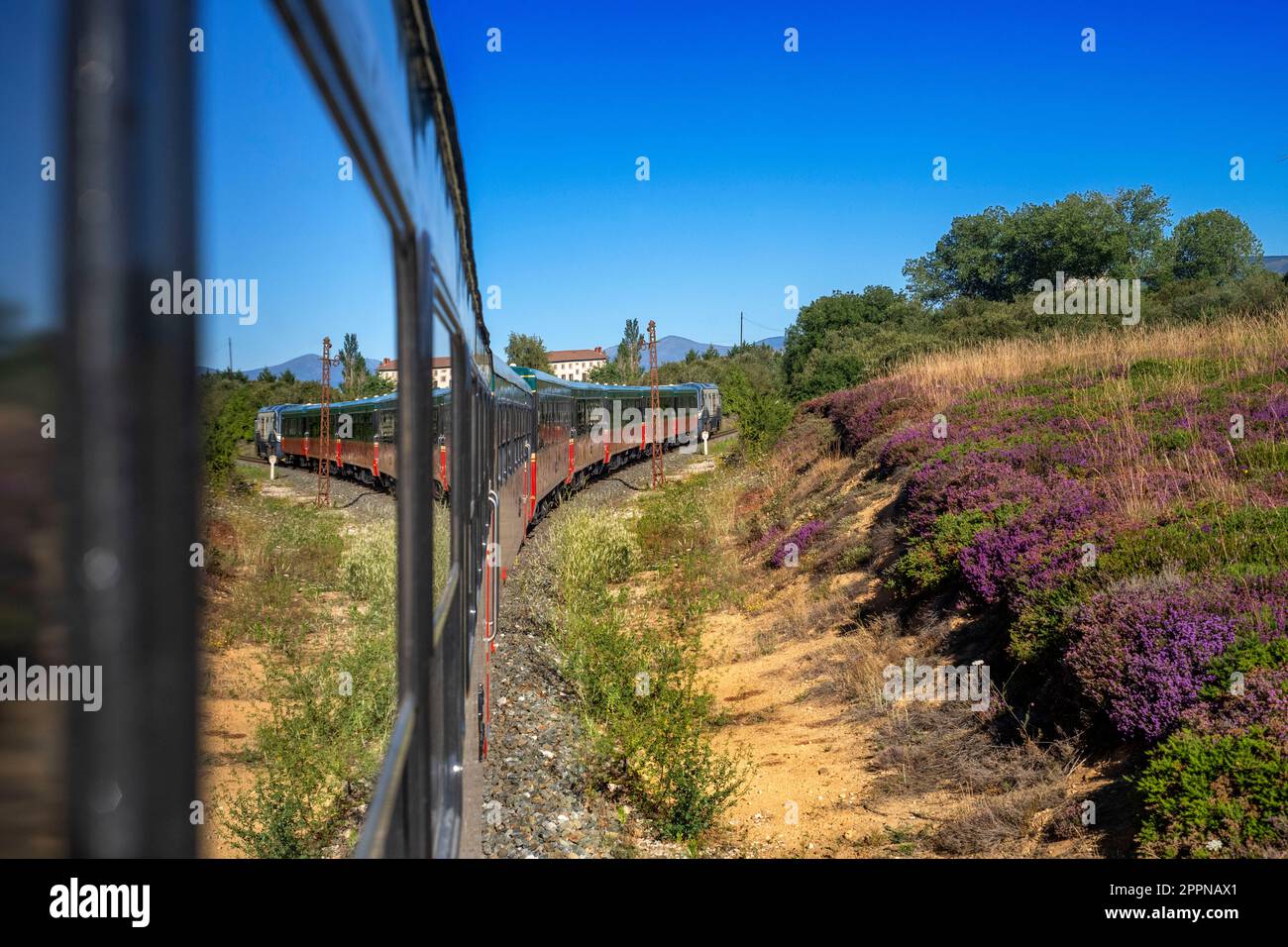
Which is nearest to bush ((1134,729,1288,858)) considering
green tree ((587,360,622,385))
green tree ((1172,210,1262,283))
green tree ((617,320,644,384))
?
green tree ((1172,210,1262,283))

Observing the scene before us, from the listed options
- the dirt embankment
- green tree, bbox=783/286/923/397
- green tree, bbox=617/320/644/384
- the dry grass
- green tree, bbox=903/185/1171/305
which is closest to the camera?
the dirt embankment

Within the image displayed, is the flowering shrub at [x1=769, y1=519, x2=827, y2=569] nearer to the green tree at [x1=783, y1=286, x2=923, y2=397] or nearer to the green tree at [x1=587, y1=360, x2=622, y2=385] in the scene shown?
the green tree at [x1=783, y1=286, x2=923, y2=397]

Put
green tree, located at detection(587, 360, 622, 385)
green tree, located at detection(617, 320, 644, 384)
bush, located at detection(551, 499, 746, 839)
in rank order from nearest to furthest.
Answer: bush, located at detection(551, 499, 746, 839) → green tree, located at detection(587, 360, 622, 385) → green tree, located at detection(617, 320, 644, 384)

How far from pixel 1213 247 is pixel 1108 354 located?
42865 millimetres

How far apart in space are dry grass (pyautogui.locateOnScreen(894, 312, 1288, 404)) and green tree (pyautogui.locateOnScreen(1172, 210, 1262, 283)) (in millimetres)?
36332

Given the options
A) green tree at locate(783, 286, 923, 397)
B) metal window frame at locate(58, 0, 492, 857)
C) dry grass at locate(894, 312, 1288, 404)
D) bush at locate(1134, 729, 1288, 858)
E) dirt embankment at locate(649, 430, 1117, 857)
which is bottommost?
dirt embankment at locate(649, 430, 1117, 857)

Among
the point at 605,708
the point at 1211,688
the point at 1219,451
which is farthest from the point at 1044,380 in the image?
the point at 1211,688

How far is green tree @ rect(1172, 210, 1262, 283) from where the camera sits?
5094 centimetres

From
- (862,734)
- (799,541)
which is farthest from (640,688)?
(799,541)

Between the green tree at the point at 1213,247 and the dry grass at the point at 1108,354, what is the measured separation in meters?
36.3

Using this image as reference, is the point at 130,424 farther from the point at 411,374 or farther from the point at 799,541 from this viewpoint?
the point at 799,541

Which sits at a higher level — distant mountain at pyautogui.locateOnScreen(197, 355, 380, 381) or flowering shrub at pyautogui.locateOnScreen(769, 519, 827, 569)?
distant mountain at pyautogui.locateOnScreen(197, 355, 380, 381)
